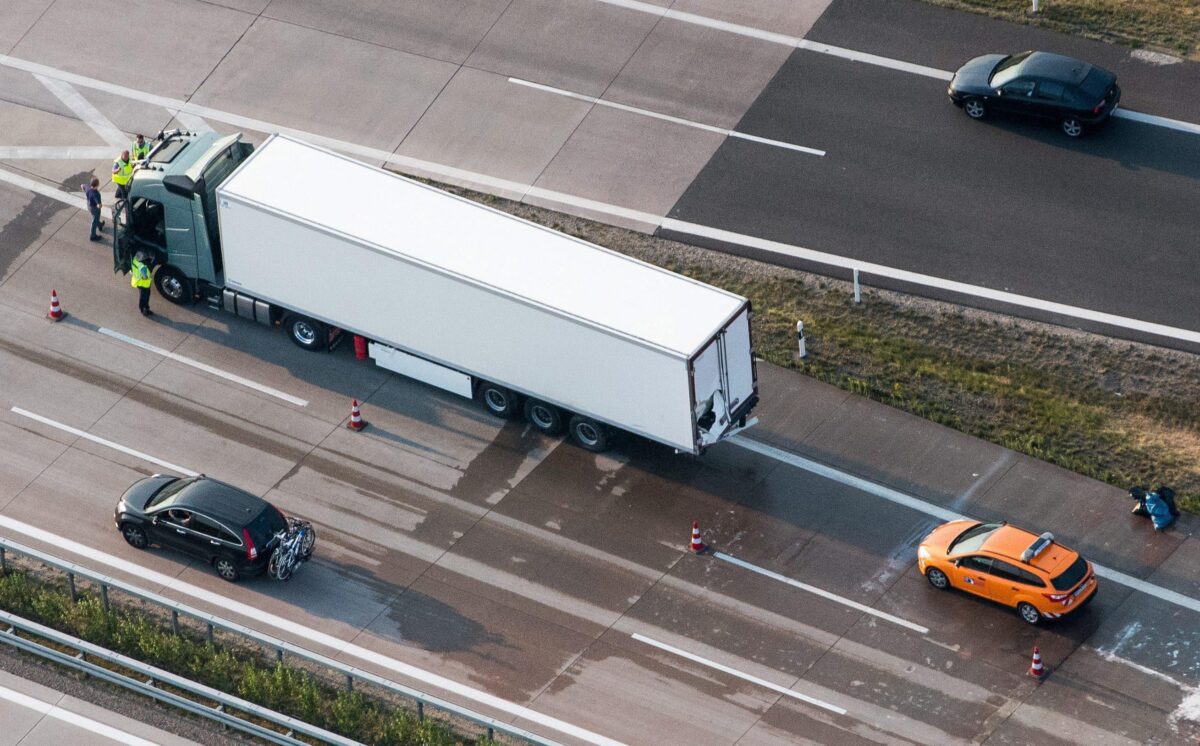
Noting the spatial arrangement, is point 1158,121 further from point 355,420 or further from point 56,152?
point 56,152

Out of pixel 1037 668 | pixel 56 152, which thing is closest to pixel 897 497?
pixel 1037 668

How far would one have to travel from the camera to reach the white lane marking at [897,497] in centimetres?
3944

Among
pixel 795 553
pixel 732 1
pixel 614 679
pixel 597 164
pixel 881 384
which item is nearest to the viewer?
pixel 614 679

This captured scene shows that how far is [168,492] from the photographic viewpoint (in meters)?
39.7

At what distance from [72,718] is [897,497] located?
16282 mm

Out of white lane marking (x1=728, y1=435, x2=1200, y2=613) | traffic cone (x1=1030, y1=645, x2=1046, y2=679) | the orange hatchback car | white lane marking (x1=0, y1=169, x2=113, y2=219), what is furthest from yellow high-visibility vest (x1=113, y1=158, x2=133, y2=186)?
traffic cone (x1=1030, y1=645, x2=1046, y2=679)

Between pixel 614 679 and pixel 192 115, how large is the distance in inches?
809

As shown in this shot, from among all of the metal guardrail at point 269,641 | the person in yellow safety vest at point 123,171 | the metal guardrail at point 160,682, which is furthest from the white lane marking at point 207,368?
the metal guardrail at point 160,682

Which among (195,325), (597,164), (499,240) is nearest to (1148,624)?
(499,240)

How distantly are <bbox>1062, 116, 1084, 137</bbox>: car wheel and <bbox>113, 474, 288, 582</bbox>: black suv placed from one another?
21161 millimetres

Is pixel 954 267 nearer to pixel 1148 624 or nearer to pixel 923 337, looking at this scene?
pixel 923 337

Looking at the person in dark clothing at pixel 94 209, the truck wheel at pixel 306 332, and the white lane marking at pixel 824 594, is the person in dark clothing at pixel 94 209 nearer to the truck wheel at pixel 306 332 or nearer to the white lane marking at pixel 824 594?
the truck wheel at pixel 306 332

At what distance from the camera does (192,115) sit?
5119 cm

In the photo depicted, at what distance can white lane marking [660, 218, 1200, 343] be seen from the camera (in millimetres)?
44688
